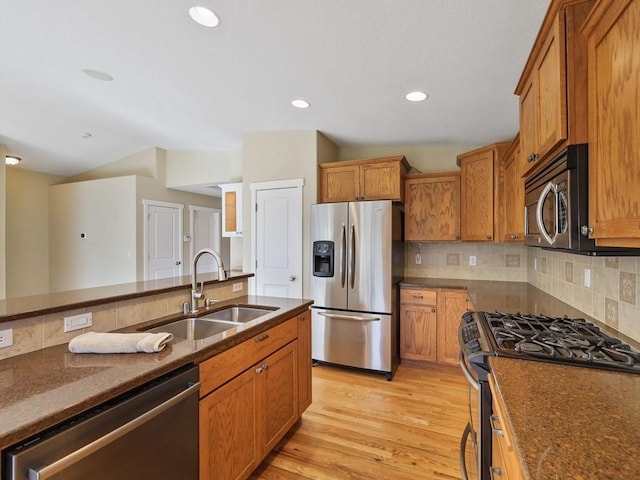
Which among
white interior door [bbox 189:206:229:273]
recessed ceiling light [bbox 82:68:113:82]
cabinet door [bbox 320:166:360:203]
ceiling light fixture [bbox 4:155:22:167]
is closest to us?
recessed ceiling light [bbox 82:68:113:82]

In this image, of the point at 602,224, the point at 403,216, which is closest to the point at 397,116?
the point at 403,216

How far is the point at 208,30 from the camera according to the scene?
201cm

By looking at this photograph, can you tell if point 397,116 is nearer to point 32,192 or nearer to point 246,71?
point 246,71

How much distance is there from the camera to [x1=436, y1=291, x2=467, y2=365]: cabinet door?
3.19 meters

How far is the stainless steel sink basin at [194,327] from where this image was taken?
1.85 meters

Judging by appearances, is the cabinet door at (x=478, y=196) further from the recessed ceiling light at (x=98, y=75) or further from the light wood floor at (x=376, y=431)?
the recessed ceiling light at (x=98, y=75)

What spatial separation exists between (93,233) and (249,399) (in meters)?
5.39

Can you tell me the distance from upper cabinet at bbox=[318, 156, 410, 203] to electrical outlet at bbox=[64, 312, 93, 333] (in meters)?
2.52

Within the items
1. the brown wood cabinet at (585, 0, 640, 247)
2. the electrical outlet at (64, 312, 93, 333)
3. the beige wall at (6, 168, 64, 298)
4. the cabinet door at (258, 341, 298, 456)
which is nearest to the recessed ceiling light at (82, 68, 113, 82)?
the electrical outlet at (64, 312, 93, 333)

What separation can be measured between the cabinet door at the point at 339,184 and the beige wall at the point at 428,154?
2.24 ft

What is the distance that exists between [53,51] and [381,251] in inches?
126

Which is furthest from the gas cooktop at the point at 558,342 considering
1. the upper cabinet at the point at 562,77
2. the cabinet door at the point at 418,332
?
the cabinet door at the point at 418,332

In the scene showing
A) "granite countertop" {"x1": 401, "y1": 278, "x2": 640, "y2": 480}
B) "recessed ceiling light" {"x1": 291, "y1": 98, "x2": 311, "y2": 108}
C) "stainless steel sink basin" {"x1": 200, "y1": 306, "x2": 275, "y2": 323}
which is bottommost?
"stainless steel sink basin" {"x1": 200, "y1": 306, "x2": 275, "y2": 323}

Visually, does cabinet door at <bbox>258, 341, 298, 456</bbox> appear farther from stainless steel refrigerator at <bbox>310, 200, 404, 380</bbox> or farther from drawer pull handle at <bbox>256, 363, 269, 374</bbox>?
stainless steel refrigerator at <bbox>310, 200, 404, 380</bbox>
